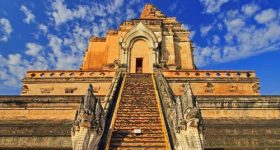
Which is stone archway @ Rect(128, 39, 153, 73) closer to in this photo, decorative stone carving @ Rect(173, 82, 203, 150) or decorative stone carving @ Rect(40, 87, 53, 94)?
decorative stone carving @ Rect(40, 87, 53, 94)

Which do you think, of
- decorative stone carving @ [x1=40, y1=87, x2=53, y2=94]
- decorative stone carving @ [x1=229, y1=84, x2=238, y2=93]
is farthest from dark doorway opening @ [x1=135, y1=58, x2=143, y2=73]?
decorative stone carving @ [x1=229, y1=84, x2=238, y2=93]

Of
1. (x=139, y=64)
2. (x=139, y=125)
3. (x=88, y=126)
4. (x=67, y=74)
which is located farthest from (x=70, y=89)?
(x=88, y=126)

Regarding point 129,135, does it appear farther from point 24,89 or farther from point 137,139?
point 24,89

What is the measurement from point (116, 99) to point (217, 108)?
609cm

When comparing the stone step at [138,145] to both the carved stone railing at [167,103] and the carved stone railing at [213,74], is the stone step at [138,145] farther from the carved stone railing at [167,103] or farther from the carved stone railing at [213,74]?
the carved stone railing at [213,74]

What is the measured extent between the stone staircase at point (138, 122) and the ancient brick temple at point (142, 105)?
37 millimetres

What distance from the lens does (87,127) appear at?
900 centimetres

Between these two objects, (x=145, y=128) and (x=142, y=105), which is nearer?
(x=145, y=128)

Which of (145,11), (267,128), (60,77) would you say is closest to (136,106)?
(267,128)

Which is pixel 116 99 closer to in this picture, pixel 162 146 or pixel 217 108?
pixel 162 146

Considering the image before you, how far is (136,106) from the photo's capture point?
13.6m

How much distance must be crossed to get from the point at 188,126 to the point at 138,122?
3.08 metres

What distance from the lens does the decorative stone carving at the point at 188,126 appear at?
8974mm

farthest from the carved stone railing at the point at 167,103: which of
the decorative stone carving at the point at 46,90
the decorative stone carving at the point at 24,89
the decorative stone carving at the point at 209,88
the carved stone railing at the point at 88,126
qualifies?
the decorative stone carving at the point at 24,89
